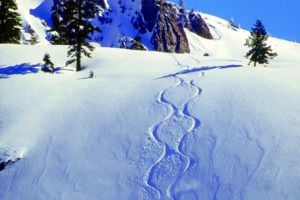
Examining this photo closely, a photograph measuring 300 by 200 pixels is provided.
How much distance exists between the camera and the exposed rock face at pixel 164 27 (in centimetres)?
12775

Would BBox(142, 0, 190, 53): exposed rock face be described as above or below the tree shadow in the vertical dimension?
above

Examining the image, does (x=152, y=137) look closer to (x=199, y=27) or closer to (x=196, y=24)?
(x=199, y=27)

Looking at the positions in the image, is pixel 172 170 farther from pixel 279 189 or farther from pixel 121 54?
pixel 121 54

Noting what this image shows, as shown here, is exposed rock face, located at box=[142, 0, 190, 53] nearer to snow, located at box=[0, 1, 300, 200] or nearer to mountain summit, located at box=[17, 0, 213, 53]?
mountain summit, located at box=[17, 0, 213, 53]

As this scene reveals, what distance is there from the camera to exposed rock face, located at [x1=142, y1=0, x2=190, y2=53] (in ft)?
419

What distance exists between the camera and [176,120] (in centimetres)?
1073

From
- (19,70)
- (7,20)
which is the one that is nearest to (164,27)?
(7,20)

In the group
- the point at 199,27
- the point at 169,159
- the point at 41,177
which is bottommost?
the point at 41,177

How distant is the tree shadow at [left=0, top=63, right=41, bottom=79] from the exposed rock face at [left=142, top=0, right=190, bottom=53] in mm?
109647

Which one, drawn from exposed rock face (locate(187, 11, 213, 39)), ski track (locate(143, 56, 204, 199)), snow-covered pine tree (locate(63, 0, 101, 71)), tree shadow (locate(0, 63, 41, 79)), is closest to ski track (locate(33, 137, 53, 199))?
ski track (locate(143, 56, 204, 199))

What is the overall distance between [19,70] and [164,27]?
12349cm

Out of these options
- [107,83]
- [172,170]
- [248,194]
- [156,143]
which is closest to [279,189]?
[248,194]

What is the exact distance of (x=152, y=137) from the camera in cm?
981

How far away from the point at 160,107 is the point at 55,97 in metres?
6.45
